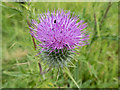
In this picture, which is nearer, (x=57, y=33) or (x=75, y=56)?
(x=57, y=33)

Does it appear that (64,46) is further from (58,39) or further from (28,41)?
(28,41)

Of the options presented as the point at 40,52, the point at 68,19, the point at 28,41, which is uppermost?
the point at 68,19

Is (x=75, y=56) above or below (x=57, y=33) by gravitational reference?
below

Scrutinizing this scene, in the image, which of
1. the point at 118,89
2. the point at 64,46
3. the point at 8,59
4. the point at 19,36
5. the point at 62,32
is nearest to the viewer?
the point at 62,32

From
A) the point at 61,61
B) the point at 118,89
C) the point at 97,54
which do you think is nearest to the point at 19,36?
the point at 97,54

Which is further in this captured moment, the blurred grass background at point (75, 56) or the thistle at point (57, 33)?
the blurred grass background at point (75, 56)

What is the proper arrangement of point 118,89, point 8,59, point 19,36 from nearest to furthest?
1. point 118,89
2. point 8,59
3. point 19,36

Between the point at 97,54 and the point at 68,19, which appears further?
the point at 97,54

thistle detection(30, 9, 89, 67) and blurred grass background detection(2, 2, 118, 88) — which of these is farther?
blurred grass background detection(2, 2, 118, 88)
